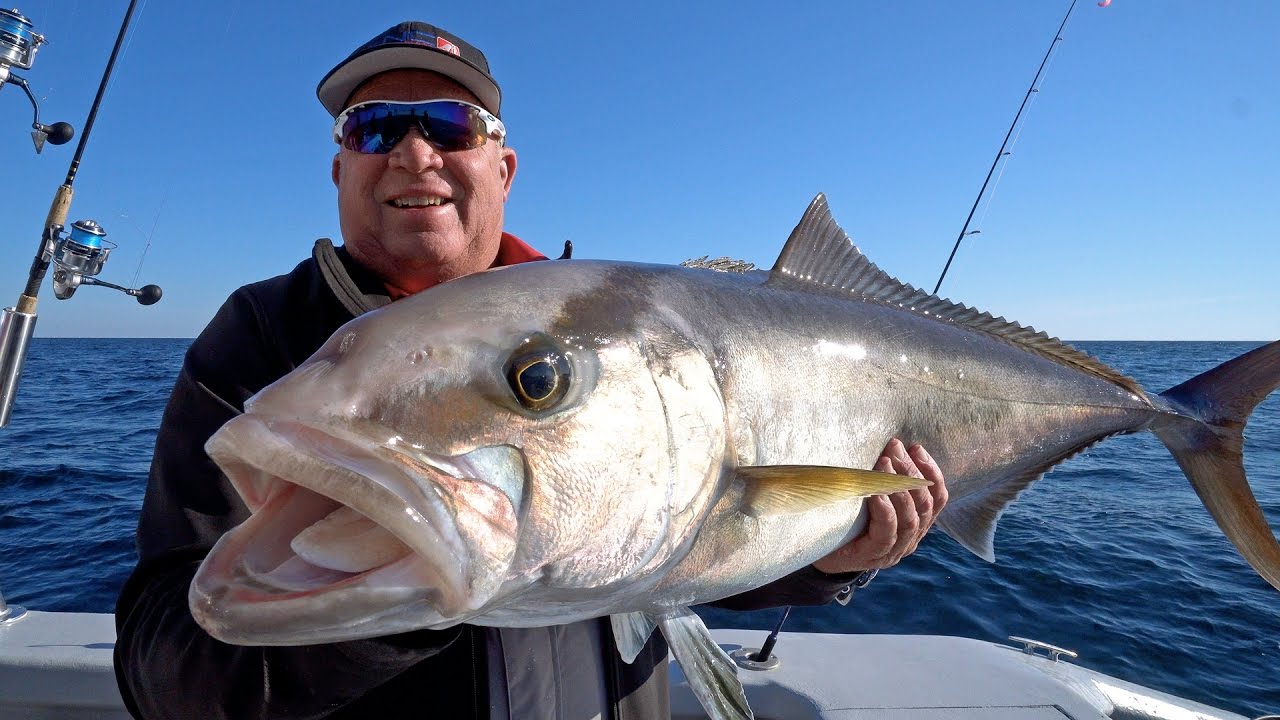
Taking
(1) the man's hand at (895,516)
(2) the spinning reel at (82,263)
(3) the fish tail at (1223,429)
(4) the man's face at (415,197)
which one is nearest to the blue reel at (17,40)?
(2) the spinning reel at (82,263)

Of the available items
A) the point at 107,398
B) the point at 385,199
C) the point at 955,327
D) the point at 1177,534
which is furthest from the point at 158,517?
the point at 107,398

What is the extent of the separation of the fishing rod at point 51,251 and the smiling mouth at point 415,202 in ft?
8.51

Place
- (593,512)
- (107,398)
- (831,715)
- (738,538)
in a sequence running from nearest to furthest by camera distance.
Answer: (593,512), (738,538), (831,715), (107,398)

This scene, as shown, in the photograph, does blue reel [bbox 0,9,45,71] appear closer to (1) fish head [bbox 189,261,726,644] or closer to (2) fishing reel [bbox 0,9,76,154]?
(2) fishing reel [bbox 0,9,76,154]

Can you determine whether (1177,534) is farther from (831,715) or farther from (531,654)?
(531,654)

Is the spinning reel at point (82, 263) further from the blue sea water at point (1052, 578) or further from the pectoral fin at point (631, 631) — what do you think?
the pectoral fin at point (631, 631)

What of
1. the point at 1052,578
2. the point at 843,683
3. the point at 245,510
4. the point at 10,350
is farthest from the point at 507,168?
the point at 1052,578

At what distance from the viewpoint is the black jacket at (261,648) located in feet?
5.15

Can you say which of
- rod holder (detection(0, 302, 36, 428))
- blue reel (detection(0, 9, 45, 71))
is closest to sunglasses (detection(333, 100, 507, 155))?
rod holder (detection(0, 302, 36, 428))

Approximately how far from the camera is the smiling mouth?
2.43 meters

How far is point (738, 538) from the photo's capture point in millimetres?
1566

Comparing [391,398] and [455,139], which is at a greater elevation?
[455,139]

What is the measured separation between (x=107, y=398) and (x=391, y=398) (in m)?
27.9

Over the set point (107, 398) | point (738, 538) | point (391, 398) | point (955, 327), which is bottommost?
point (107, 398)
